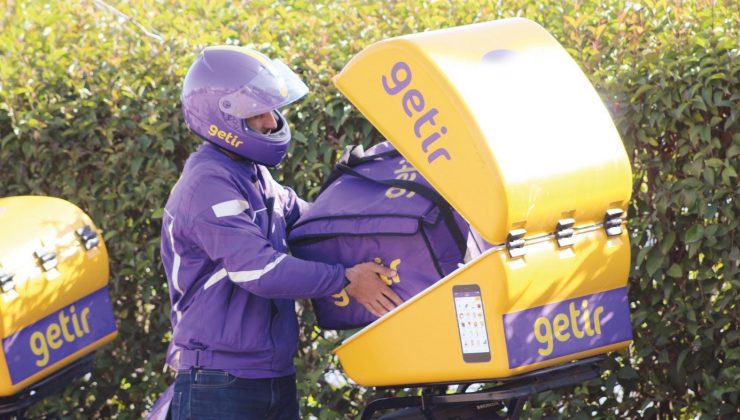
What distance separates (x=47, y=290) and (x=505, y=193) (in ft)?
6.61

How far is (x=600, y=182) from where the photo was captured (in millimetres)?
3477

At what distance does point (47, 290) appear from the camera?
176 inches

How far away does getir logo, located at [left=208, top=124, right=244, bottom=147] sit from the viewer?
3826mm

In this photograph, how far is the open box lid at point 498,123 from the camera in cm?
327

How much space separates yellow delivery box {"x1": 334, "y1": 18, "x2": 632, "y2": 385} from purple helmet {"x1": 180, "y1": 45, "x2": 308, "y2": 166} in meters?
0.28

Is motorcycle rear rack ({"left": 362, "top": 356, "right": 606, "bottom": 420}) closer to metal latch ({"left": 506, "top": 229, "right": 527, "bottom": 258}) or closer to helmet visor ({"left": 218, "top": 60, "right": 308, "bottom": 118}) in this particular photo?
metal latch ({"left": 506, "top": 229, "right": 527, "bottom": 258})

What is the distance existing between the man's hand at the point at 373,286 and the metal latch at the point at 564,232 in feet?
1.75

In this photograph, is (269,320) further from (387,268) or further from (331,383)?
(331,383)

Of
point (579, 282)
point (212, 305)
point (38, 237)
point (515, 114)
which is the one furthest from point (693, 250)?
point (38, 237)

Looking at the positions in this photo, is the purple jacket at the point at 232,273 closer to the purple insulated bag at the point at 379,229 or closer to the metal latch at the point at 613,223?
the purple insulated bag at the point at 379,229

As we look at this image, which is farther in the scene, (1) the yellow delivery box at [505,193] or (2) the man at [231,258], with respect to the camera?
(2) the man at [231,258]

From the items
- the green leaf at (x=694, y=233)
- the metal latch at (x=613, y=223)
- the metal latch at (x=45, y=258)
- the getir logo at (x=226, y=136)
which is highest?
the getir logo at (x=226, y=136)

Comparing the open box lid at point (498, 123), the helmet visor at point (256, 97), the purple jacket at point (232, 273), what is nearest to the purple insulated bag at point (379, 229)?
the purple jacket at point (232, 273)

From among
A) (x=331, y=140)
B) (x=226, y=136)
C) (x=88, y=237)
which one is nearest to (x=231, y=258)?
(x=226, y=136)
